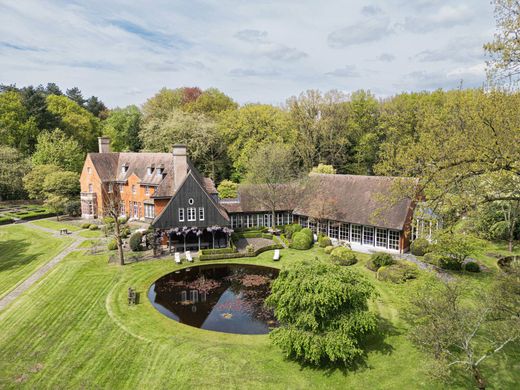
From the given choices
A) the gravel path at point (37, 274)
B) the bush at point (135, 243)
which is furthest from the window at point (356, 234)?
the gravel path at point (37, 274)

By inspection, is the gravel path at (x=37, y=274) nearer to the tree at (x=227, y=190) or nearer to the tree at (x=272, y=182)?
the tree at (x=227, y=190)

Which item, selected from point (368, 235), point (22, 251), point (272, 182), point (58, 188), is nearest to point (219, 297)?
point (368, 235)

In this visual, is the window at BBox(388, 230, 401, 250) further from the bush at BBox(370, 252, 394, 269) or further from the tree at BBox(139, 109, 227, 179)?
the tree at BBox(139, 109, 227, 179)

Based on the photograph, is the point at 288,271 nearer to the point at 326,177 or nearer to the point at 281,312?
the point at 281,312

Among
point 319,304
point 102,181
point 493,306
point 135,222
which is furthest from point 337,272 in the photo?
point 102,181

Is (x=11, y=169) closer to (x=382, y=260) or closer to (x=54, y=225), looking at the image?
(x=54, y=225)
